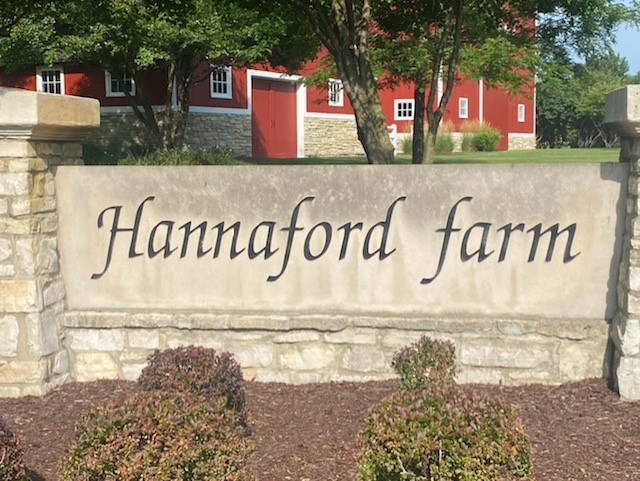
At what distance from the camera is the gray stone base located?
237 inches

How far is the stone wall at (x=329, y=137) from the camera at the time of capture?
101ft

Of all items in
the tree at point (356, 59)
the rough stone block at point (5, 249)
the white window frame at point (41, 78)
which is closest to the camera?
the rough stone block at point (5, 249)

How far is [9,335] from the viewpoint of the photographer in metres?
6.20

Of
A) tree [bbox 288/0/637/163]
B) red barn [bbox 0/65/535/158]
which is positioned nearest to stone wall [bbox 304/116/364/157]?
red barn [bbox 0/65/535/158]

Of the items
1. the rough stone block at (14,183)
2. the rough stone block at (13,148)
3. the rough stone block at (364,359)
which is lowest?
the rough stone block at (364,359)

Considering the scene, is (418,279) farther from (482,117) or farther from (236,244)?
(482,117)

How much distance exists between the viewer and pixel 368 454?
11.6 feet

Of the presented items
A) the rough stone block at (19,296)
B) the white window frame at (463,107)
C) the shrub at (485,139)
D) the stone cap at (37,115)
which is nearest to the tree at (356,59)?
the stone cap at (37,115)

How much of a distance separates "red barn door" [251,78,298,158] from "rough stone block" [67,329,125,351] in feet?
72.4

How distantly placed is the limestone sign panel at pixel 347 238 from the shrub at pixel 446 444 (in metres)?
2.64

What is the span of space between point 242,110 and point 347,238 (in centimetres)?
2165

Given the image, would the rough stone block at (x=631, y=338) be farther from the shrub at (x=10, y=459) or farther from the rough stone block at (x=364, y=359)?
the shrub at (x=10, y=459)

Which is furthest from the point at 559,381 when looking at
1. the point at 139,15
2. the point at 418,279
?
the point at 139,15

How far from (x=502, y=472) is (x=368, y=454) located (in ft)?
1.90
